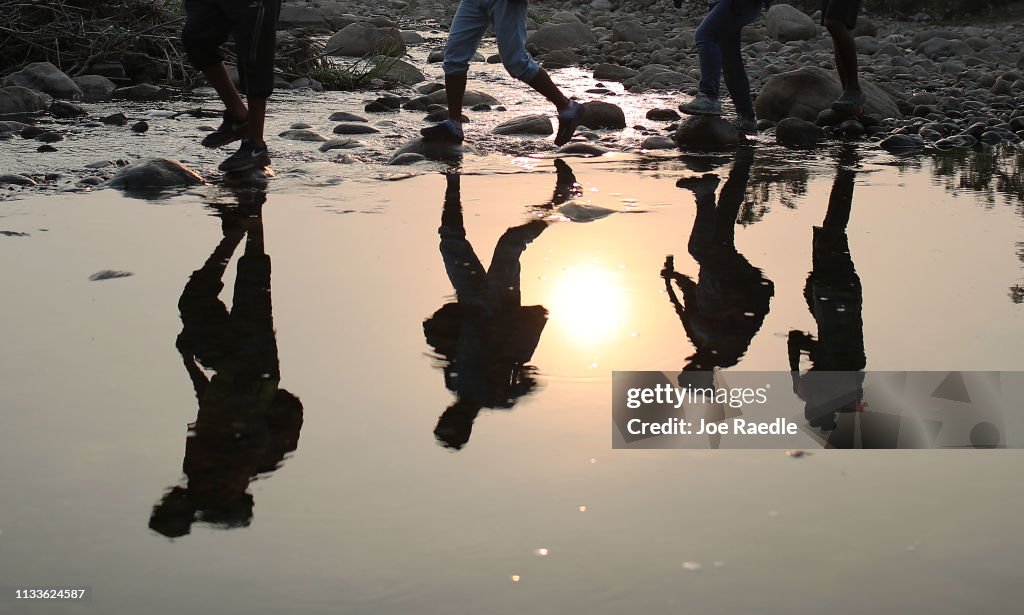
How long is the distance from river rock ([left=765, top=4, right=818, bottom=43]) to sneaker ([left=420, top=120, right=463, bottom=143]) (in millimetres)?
10525

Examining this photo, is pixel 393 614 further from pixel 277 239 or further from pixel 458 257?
pixel 277 239

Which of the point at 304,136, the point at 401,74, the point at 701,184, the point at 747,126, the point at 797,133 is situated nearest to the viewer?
the point at 701,184

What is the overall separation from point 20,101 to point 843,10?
4990 millimetres

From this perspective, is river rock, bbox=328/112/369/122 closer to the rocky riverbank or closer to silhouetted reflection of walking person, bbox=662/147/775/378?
the rocky riverbank

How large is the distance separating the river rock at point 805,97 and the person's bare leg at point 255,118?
3.75 metres

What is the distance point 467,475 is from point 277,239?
2.23m

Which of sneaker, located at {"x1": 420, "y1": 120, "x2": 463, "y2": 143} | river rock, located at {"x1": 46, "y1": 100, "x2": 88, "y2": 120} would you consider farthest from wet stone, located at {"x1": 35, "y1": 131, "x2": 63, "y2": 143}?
sneaker, located at {"x1": 420, "y1": 120, "x2": 463, "y2": 143}

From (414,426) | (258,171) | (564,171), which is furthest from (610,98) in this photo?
(414,426)

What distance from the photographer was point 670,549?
2.00 metres

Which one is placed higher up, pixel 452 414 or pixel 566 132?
pixel 566 132

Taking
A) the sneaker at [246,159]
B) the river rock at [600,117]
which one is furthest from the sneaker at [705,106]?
the sneaker at [246,159]

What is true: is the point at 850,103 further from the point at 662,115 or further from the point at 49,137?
the point at 49,137

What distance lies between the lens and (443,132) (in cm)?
658

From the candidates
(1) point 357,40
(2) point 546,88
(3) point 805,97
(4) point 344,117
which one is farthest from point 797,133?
(1) point 357,40
